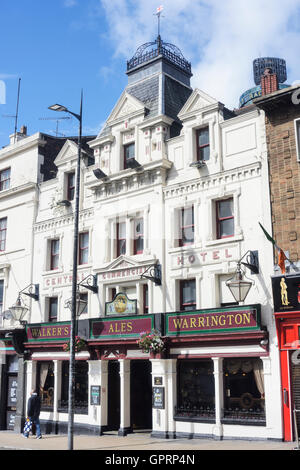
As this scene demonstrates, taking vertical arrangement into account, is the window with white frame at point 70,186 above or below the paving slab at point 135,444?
above

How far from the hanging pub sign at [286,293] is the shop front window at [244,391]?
2347 mm

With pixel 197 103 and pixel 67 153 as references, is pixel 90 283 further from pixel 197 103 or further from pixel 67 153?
pixel 197 103

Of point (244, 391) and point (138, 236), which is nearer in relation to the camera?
point (244, 391)

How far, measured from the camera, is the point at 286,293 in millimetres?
18891

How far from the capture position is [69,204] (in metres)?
28.0

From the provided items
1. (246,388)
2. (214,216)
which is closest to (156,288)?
(214,216)

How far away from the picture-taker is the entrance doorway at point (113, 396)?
23.9 meters

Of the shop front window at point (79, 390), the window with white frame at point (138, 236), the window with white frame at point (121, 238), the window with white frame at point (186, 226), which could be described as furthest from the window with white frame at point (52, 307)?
the window with white frame at point (186, 226)

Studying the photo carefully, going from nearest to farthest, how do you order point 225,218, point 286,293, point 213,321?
point 286,293 → point 213,321 → point 225,218

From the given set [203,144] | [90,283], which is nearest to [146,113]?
[203,144]

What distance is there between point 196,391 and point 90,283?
24.3ft

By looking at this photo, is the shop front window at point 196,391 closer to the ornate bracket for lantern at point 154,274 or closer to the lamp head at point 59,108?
the ornate bracket for lantern at point 154,274

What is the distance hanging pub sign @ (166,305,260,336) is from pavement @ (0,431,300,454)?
392 centimetres

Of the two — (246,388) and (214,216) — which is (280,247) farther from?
(246,388)
